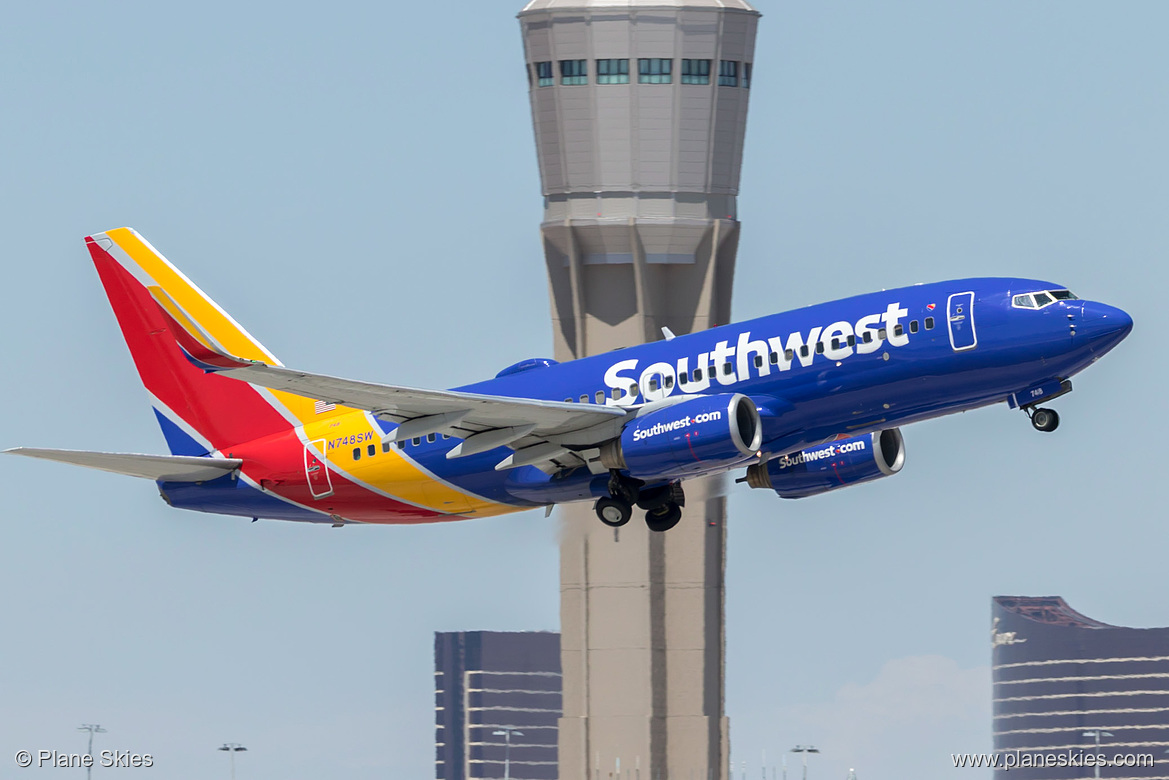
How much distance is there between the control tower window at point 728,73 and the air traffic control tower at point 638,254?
82 mm

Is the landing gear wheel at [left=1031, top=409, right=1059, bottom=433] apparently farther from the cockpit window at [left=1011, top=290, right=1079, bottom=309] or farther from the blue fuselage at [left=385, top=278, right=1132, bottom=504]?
the cockpit window at [left=1011, top=290, right=1079, bottom=309]

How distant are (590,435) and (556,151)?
154ft

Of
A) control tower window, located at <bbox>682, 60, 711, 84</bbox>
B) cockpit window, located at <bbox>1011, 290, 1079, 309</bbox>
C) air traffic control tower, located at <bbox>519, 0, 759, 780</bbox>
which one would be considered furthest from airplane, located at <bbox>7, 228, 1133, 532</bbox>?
control tower window, located at <bbox>682, 60, 711, 84</bbox>

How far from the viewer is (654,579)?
338 ft

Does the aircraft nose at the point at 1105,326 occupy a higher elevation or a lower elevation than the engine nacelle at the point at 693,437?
higher

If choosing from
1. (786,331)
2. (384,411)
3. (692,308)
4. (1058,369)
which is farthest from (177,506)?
(692,308)

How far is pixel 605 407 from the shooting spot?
189 ft

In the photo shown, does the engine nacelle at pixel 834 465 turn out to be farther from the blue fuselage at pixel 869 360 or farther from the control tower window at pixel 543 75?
the control tower window at pixel 543 75

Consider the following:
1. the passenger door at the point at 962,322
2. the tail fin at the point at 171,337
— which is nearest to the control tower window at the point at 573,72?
the tail fin at the point at 171,337

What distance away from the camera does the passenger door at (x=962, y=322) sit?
54.2m

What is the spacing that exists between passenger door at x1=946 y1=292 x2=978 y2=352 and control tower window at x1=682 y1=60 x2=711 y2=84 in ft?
161

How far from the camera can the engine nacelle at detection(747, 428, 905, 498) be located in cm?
6244

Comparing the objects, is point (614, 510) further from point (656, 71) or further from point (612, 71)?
point (656, 71)

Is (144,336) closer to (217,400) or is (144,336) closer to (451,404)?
(217,400)
